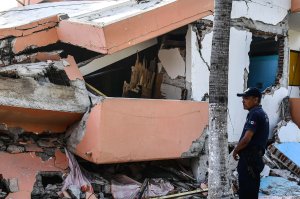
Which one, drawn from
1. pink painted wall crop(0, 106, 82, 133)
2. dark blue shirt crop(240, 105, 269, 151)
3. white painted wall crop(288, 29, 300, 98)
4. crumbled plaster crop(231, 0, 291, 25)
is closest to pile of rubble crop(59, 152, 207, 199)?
pink painted wall crop(0, 106, 82, 133)

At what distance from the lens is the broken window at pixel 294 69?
10.4m

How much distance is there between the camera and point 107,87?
24.3 feet

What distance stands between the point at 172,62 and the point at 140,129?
2.12m

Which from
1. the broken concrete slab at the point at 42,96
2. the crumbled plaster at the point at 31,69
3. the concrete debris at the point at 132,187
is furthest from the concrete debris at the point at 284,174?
the crumbled plaster at the point at 31,69

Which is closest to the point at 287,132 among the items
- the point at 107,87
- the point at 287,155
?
the point at 287,155

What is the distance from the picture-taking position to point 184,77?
7.20 meters

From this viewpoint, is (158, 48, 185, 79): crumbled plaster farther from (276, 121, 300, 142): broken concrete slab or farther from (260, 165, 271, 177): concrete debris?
(276, 121, 300, 142): broken concrete slab

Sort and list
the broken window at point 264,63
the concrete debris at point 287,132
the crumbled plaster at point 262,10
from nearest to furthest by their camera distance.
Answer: the crumbled plaster at point 262,10 → the concrete debris at point 287,132 → the broken window at point 264,63

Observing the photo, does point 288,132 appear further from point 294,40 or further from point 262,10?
point 294,40

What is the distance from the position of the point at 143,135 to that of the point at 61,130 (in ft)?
4.37

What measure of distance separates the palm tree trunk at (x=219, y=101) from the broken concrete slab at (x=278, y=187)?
2.62 meters

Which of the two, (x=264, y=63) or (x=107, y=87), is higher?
(x=264, y=63)

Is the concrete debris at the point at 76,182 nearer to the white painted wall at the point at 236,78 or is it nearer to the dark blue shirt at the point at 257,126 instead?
the dark blue shirt at the point at 257,126

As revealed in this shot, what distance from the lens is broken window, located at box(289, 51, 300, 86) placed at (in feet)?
34.2
